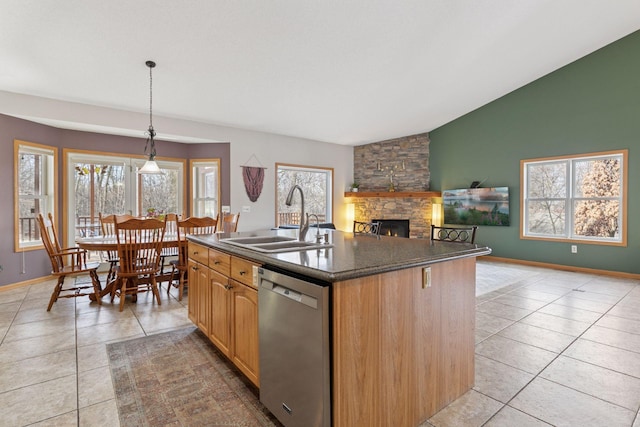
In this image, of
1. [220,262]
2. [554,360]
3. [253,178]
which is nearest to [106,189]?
[253,178]

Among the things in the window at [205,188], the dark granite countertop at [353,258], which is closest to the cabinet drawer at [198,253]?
the dark granite countertop at [353,258]

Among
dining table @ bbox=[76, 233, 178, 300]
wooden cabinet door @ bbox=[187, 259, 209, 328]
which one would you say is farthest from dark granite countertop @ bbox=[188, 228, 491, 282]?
dining table @ bbox=[76, 233, 178, 300]

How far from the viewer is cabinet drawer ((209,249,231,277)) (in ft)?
7.23

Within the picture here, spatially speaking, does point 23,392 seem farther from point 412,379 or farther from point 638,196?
point 638,196

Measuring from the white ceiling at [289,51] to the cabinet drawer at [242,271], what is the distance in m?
2.40

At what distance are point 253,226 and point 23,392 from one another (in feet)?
15.0

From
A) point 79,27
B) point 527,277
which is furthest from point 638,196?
point 79,27

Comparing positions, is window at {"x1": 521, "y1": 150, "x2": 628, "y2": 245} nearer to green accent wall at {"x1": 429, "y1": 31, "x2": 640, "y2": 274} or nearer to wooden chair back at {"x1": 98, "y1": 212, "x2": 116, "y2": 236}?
green accent wall at {"x1": 429, "y1": 31, "x2": 640, "y2": 274}

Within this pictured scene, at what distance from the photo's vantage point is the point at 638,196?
504cm

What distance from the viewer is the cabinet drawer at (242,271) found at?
191 cm

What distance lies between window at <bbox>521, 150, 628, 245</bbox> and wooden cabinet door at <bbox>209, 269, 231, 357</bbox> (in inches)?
238

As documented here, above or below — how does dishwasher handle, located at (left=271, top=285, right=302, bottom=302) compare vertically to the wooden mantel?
below

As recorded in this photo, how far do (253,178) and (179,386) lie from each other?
4706 mm

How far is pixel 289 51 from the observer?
3838 millimetres
